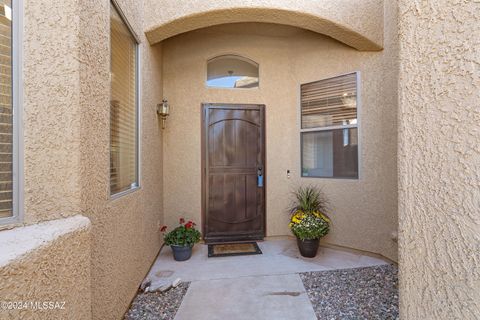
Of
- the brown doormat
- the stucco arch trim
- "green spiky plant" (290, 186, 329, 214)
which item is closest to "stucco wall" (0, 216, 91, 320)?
the brown doormat

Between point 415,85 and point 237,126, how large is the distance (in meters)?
3.77

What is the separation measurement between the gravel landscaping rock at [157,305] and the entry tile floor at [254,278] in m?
0.08

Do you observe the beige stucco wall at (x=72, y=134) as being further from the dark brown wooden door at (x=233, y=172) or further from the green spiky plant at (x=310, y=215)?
the green spiky plant at (x=310, y=215)

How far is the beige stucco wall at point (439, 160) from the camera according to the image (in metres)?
0.73

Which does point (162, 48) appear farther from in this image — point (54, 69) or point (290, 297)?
point (290, 297)

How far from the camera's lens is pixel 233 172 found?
462 centimetres

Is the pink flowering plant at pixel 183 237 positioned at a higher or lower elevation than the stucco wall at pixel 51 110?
lower

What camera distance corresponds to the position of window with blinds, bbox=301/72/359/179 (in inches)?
158

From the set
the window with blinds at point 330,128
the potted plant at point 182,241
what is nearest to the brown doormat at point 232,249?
the potted plant at point 182,241

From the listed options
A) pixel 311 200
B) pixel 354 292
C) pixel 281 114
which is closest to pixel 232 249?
pixel 311 200

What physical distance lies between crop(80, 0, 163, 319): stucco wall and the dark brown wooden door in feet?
5.07

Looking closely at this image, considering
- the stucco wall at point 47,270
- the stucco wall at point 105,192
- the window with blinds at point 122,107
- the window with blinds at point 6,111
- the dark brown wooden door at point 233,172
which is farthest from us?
the dark brown wooden door at point 233,172

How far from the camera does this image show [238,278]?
3.17 m

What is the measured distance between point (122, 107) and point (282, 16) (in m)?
2.44
